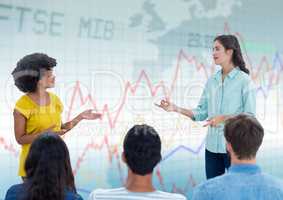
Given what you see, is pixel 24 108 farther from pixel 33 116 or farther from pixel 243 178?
pixel 243 178

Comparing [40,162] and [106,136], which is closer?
[40,162]

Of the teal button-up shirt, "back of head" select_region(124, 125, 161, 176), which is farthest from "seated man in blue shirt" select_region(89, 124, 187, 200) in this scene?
the teal button-up shirt

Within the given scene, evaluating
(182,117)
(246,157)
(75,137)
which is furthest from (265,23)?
(246,157)

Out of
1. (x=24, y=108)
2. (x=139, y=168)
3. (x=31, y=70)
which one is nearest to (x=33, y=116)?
(x=24, y=108)

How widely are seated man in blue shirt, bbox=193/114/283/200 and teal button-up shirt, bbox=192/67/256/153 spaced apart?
4.01 ft

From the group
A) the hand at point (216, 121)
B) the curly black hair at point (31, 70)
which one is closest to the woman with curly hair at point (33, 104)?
the curly black hair at point (31, 70)

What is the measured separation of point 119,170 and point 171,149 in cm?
48

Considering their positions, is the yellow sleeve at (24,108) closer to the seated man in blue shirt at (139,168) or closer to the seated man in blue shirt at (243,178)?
the seated man in blue shirt at (139,168)

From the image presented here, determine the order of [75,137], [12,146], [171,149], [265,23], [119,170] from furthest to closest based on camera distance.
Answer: [265,23] → [171,149] → [119,170] → [75,137] → [12,146]

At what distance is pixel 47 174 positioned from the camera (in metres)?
1.71

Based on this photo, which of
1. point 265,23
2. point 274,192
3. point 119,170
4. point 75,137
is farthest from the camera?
point 265,23

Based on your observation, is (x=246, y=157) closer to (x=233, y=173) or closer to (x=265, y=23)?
(x=233, y=173)

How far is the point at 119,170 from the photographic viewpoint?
3.52m

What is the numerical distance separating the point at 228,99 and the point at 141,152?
1.43 meters
